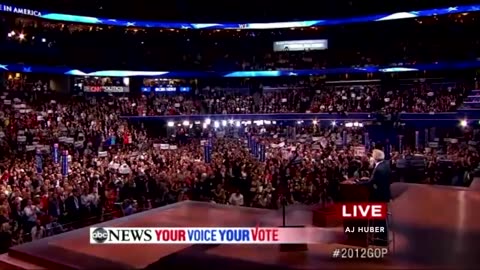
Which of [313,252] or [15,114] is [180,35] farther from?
[313,252]

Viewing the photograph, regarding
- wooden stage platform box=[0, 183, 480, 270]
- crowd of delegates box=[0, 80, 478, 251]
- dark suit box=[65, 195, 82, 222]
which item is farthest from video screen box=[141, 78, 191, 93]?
wooden stage platform box=[0, 183, 480, 270]

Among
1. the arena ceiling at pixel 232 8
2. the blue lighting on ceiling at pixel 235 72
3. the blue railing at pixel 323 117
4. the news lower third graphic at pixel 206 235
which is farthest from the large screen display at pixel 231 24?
the news lower third graphic at pixel 206 235

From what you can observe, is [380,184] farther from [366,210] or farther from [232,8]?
[232,8]

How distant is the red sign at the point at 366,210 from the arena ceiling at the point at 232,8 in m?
30.3

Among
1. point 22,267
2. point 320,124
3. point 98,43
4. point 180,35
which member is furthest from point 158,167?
point 180,35

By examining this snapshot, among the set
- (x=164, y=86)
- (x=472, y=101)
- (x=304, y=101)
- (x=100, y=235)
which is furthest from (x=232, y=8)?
(x=100, y=235)

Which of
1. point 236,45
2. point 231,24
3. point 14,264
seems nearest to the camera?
point 14,264

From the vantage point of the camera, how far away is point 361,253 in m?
7.30

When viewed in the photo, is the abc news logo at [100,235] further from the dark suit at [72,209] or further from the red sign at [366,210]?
the dark suit at [72,209]

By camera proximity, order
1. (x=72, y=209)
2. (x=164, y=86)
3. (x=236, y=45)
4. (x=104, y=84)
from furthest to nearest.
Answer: (x=236, y=45)
(x=164, y=86)
(x=104, y=84)
(x=72, y=209)

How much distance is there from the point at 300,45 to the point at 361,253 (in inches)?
1456

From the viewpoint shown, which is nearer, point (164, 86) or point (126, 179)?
point (126, 179)

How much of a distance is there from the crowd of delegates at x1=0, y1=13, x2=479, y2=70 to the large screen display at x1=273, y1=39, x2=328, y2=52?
1.57 ft

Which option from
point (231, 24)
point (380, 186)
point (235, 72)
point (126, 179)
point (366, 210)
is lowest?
point (126, 179)
